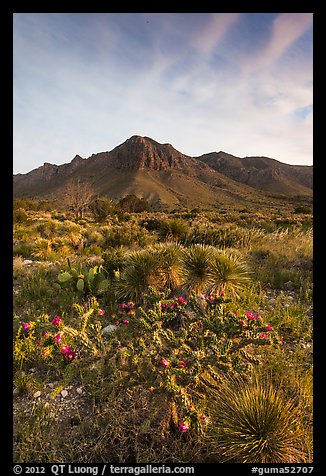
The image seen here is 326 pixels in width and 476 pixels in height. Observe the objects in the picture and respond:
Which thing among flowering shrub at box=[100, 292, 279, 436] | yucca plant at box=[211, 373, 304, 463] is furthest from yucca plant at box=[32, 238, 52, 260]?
yucca plant at box=[211, 373, 304, 463]

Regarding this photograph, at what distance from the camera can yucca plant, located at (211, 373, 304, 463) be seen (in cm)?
201

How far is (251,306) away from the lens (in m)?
4.91

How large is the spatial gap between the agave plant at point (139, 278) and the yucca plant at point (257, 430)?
10.3 feet

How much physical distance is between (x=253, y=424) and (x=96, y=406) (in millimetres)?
1657

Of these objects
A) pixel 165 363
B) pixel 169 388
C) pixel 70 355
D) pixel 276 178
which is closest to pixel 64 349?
pixel 70 355

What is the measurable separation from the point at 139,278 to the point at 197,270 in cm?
127

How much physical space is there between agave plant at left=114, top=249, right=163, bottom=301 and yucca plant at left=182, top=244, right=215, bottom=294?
1.97 feet

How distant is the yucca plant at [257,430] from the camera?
2008 mm

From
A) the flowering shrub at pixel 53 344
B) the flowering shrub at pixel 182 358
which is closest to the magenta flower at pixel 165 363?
the flowering shrub at pixel 182 358

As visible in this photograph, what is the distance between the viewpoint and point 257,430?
2.07m

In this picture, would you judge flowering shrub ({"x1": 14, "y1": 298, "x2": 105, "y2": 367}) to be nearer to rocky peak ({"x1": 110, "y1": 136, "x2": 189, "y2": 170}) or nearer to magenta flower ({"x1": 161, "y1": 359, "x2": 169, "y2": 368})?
magenta flower ({"x1": 161, "y1": 359, "x2": 169, "y2": 368})

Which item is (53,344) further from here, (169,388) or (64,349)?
(169,388)

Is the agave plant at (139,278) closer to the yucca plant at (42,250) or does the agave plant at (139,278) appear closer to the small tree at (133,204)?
the yucca plant at (42,250)
